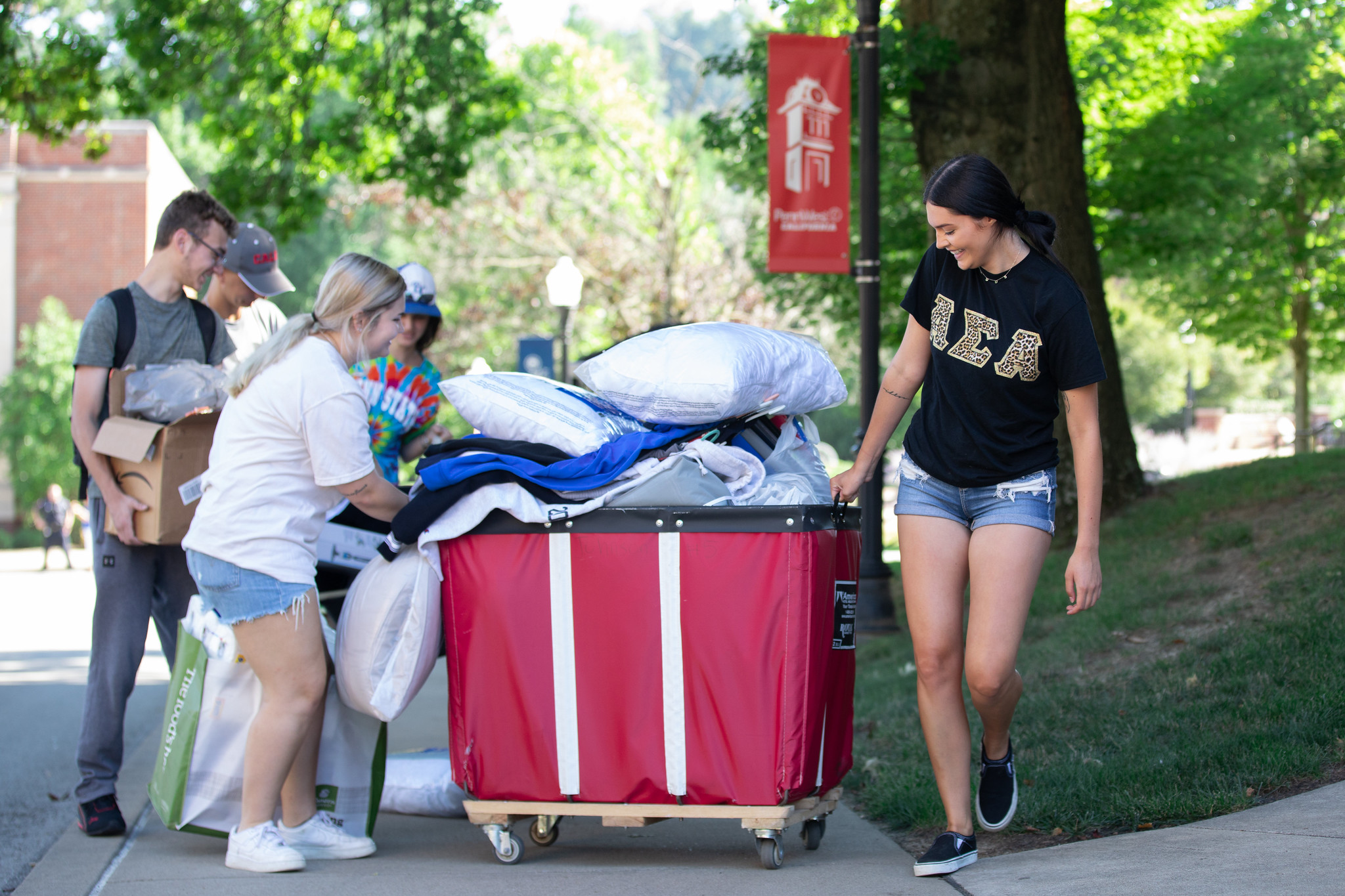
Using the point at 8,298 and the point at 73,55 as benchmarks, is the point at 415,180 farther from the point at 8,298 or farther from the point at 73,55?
the point at 8,298

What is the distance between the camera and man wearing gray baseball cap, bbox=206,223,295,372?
4836 millimetres

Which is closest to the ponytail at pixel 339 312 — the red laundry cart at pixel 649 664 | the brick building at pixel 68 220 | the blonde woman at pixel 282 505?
the blonde woman at pixel 282 505

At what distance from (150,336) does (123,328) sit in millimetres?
102

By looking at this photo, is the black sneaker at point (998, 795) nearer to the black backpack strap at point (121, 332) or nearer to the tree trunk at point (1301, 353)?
the black backpack strap at point (121, 332)

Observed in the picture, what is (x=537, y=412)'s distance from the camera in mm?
Result: 3953

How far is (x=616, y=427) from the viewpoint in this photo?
4.04m

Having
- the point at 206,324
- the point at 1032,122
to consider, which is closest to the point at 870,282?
the point at 1032,122

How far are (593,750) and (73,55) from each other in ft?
37.8

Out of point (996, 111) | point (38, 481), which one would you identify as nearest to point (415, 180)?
point (996, 111)

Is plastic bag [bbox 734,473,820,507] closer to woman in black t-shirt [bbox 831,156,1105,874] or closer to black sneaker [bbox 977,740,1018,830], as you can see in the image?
woman in black t-shirt [bbox 831,156,1105,874]

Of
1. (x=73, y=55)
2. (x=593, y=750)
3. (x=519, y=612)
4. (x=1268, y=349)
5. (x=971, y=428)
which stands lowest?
(x=593, y=750)

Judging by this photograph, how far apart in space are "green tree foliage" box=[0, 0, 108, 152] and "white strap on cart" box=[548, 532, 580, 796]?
36.0ft

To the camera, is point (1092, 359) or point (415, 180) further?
point (415, 180)

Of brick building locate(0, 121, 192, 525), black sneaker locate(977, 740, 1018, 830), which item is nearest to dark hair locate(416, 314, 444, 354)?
black sneaker locate(977, 740, 1018, 830)
